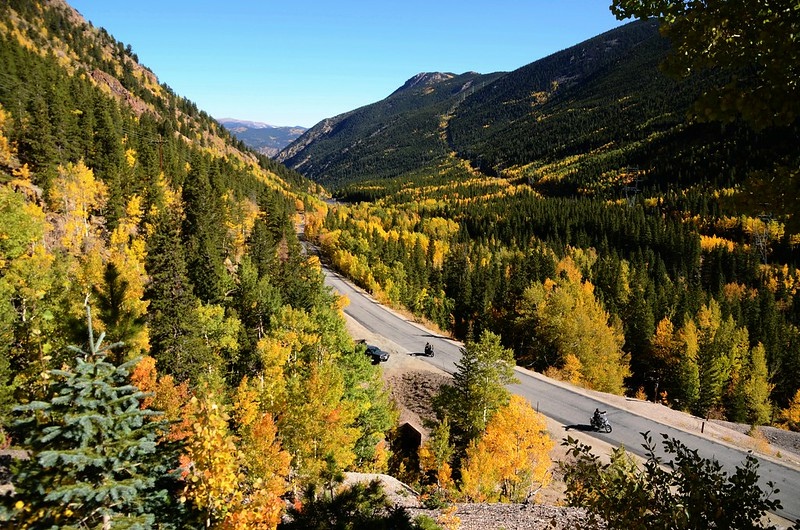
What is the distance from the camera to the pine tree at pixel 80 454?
29.1 feet

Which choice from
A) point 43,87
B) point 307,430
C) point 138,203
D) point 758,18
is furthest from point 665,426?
point 43,87

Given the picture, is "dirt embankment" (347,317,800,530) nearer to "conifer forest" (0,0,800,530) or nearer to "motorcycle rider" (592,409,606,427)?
"motorcycle rider" (592,409,606,427)

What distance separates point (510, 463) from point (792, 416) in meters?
59.3

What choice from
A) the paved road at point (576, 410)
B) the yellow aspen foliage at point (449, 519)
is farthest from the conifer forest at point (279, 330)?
the paved road at point (576, 410)

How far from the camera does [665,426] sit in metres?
36.3

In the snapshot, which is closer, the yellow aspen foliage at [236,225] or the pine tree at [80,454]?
the pine tree at [80,454]

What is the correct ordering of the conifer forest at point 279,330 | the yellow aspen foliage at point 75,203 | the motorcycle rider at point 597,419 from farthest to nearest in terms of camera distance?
1. the yellow aspen foliage at point 75,203
2. the motorcycle rider at point 597,419
3. the conifer forest at point 279,330

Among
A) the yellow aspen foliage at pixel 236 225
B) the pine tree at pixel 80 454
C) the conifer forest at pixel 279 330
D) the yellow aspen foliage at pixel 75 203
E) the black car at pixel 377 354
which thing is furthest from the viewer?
the yellow aspen foliage at pixel 236 225

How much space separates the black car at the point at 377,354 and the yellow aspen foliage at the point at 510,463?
1771cm

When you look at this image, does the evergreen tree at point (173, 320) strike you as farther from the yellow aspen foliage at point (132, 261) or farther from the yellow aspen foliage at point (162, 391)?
the yellow aspen foliage at point (162, 391)

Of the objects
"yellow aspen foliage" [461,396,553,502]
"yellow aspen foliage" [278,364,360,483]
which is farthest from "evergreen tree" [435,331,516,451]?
"yellow aspen foliage" [278,364,360,483]

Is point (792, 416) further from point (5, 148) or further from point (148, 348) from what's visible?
point (5, 148)

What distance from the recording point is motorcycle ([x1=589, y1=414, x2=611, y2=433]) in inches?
1368

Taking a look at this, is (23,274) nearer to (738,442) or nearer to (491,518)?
(491,518)
